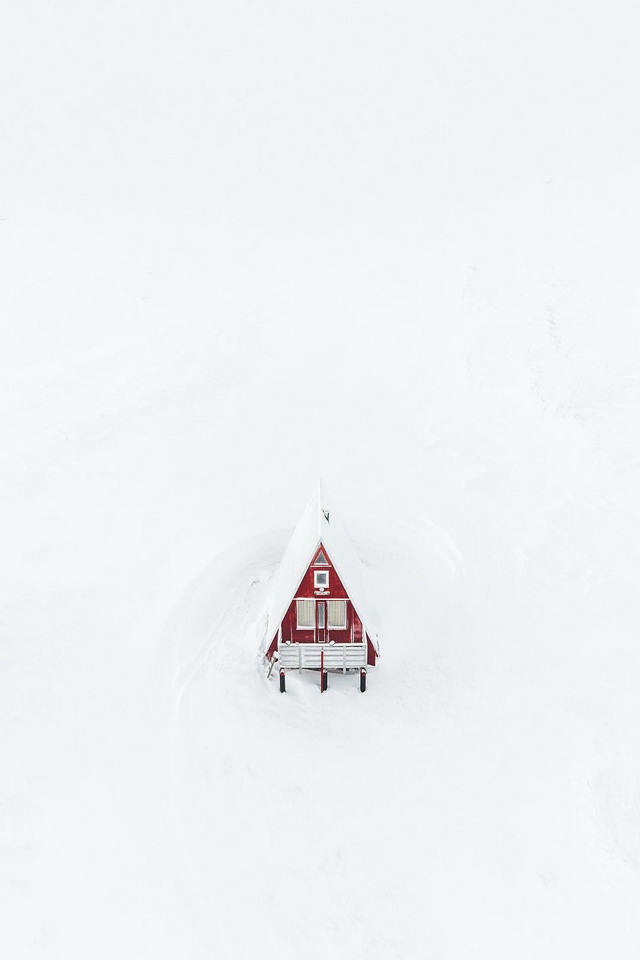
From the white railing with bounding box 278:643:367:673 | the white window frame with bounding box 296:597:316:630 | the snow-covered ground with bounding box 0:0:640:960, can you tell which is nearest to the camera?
the snow-covered ground with bounding box 0:0:640:960

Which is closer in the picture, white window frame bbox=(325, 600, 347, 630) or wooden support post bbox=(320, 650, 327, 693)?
white window frame bbox=(325, 600, 347, 630)

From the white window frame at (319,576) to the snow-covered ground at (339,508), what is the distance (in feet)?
10.2

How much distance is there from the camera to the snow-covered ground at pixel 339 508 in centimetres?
1561

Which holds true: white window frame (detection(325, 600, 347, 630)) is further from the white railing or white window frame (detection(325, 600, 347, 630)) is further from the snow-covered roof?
the white railing

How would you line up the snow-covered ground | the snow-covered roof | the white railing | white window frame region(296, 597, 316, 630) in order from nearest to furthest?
the snow-covered ground
the snow-covered roof
white window frame region(296, 597, 316, 630)
the white railing

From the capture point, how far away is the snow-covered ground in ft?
51.2

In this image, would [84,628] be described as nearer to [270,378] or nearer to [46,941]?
[46,941]

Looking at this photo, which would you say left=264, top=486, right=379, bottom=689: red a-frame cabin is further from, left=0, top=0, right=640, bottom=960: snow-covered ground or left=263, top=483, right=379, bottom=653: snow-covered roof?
left=0, top=0, right=640, bottom=960: snow-covered ground

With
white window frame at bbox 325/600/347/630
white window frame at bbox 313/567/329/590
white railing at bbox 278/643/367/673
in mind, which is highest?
white window frame at bbox 313/567/329/590

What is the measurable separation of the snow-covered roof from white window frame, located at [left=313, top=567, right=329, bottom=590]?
0.28 m

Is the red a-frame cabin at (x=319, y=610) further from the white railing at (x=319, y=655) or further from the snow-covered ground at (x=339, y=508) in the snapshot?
the snow-covered ground at (x=339, y=508)

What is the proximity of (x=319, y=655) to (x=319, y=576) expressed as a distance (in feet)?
7.46

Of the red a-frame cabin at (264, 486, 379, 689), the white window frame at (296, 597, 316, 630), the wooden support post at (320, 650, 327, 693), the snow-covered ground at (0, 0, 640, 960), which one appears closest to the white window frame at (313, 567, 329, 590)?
the red a-frame cabin at (264, 486, 379, 689)

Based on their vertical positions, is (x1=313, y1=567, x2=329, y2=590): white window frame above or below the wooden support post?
above
